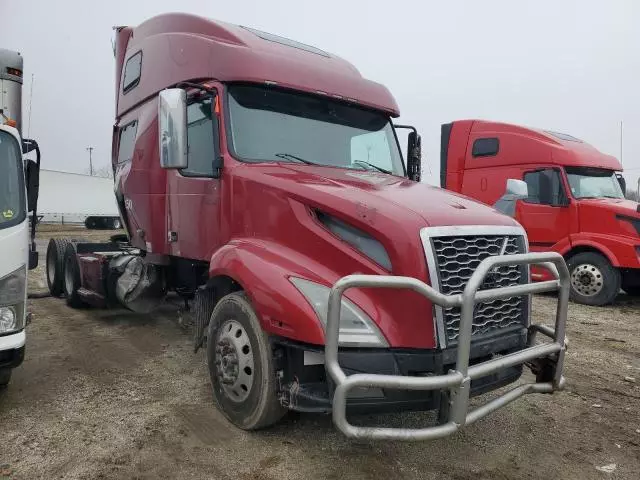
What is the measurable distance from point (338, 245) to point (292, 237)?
39cm

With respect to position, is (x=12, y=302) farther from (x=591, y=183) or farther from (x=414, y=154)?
(x=591, y=183)

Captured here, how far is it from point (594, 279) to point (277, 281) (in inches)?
287

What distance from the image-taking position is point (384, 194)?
11.0 feet

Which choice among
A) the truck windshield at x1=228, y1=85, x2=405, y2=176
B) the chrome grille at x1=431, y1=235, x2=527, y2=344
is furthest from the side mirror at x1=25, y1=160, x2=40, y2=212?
the chrome grille at x1=431, y1=235, x2=527, y2=344

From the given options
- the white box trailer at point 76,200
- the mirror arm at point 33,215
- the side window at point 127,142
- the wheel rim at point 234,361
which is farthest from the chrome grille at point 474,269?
the white box trailer at point 76,200

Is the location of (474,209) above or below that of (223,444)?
above

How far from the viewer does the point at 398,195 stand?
3.39 metres

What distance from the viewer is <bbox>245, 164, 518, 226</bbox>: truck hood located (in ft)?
10.2

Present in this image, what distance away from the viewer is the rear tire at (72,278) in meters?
7.60

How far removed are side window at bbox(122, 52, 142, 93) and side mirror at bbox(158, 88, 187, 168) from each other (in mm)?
2321

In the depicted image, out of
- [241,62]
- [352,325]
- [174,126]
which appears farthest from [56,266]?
[352,325]

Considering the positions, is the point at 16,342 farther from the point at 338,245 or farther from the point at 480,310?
the point at 480,310

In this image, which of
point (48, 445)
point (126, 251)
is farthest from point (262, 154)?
point (126, 251)

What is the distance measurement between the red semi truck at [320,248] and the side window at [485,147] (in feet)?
16.7
